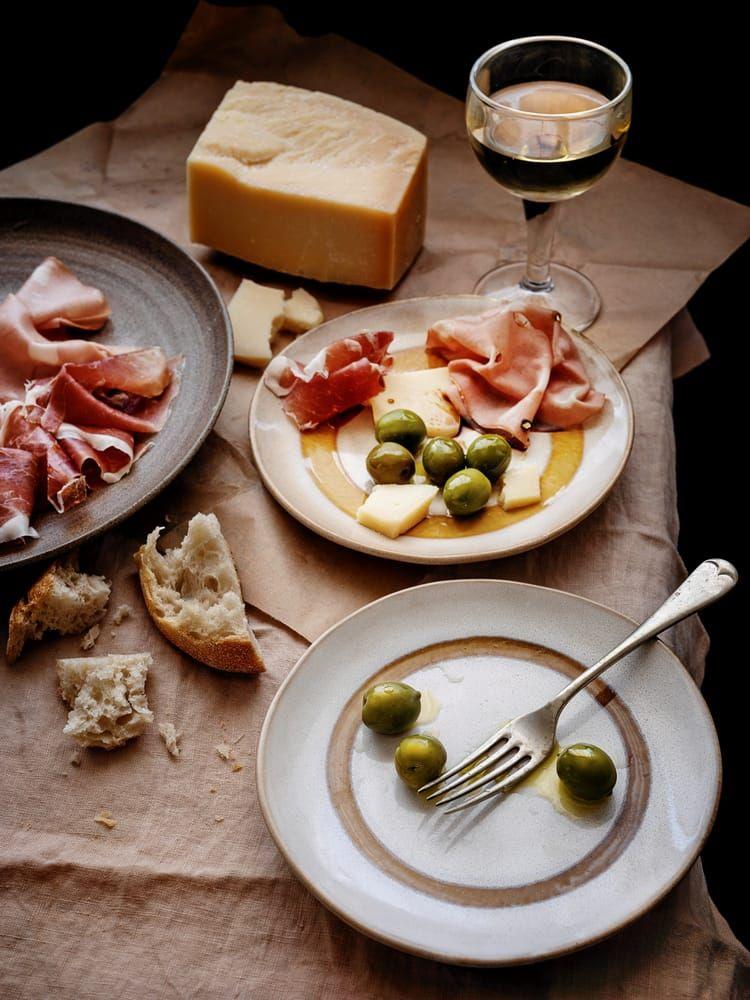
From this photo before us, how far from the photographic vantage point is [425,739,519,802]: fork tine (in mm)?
1249

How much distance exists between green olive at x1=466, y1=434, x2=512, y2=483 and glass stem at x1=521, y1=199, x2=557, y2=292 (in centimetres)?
53

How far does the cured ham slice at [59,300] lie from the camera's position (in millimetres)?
1905

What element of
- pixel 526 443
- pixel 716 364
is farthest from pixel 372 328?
pixel 716 364

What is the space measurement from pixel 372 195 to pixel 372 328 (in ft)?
0.93

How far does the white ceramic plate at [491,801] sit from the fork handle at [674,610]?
30 millimetres

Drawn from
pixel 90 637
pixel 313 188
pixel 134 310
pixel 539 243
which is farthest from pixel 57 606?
pixel 539 243

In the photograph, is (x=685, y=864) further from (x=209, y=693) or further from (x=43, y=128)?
(x=43, y=128)

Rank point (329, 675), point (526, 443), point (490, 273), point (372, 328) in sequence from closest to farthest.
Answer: point (329, 675) < point (526, 443) < point (372, 328) < point (490, 273)

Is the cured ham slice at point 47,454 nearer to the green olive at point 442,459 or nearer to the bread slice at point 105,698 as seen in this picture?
the bread slice at point 105,698

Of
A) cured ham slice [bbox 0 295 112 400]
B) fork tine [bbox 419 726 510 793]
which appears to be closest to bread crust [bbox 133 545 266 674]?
fork tine [bbox 419 726 510 793]

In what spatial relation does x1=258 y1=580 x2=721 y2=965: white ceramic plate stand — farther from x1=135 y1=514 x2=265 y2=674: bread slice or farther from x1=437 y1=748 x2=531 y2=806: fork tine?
x1=135 y1=514 x2=265 y2=674: bread slice

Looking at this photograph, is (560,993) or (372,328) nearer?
(560,993)

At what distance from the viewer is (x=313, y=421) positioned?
1753 mm

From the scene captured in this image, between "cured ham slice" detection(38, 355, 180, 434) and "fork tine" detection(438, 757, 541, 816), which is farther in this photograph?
"cured ham slice" detection(38, 355, 180, 434)
